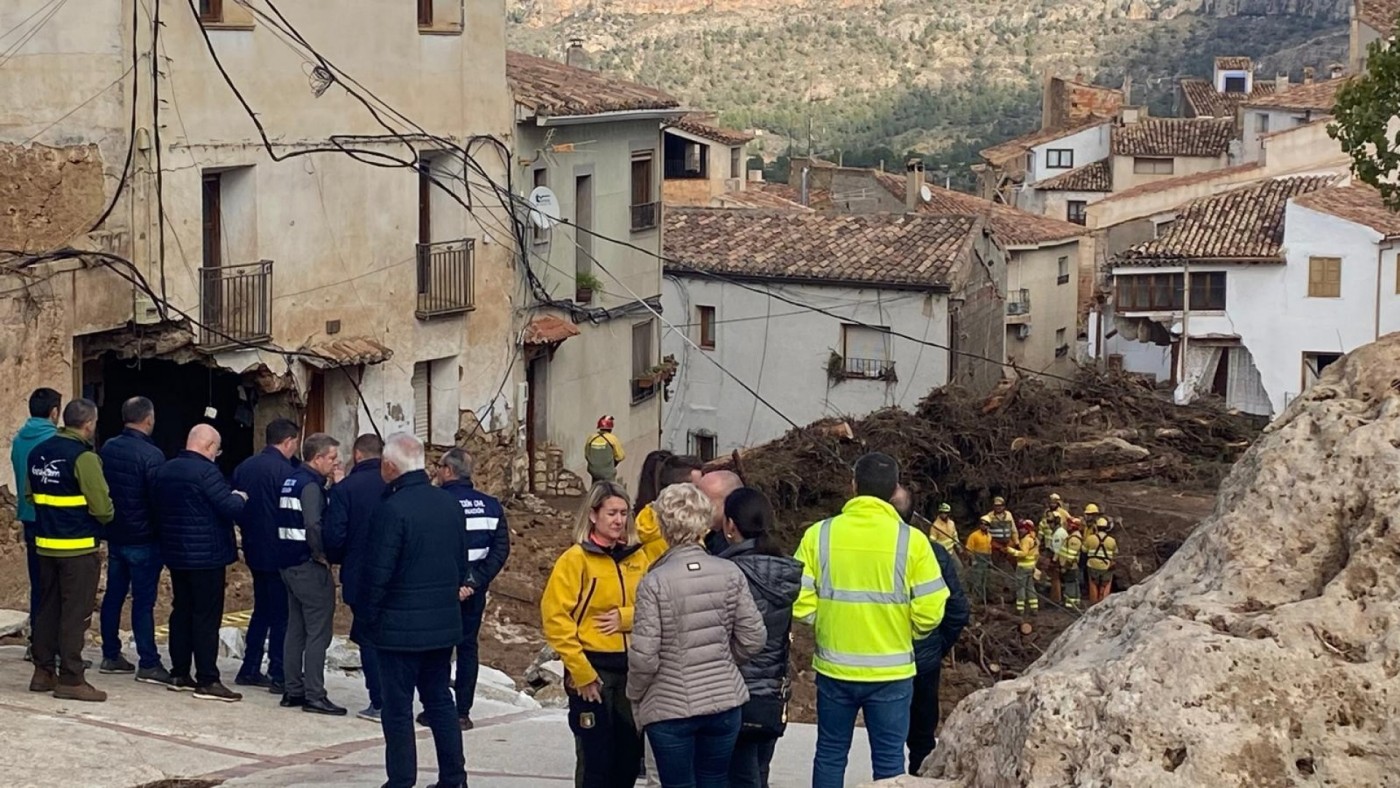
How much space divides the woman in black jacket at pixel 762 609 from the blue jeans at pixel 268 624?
4.26 m

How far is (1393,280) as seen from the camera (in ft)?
131

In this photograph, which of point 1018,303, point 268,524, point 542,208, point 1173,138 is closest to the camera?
point 268,524

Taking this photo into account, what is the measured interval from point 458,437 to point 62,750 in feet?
56.6

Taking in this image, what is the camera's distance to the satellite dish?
2797 centimetres

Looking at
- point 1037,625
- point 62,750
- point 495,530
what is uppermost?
point 495,530

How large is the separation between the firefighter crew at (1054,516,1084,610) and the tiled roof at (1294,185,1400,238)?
51.8ft

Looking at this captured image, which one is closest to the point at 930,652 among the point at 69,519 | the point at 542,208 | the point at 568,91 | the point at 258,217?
the point at 69,519

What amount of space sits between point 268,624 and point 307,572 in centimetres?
83

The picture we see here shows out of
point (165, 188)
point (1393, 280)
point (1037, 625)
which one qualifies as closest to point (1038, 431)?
point (1037, 625)

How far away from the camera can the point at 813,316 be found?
4016cm

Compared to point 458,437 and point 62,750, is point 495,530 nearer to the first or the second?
point 62,750

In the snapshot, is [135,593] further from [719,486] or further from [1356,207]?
[1356,207]

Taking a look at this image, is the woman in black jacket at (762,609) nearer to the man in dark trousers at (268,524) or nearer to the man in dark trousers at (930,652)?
the man in dark trousers at (930,652)

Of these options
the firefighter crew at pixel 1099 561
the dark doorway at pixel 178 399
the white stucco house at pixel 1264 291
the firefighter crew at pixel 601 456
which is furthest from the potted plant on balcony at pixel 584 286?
the white stucco house at pixel 1264 291
